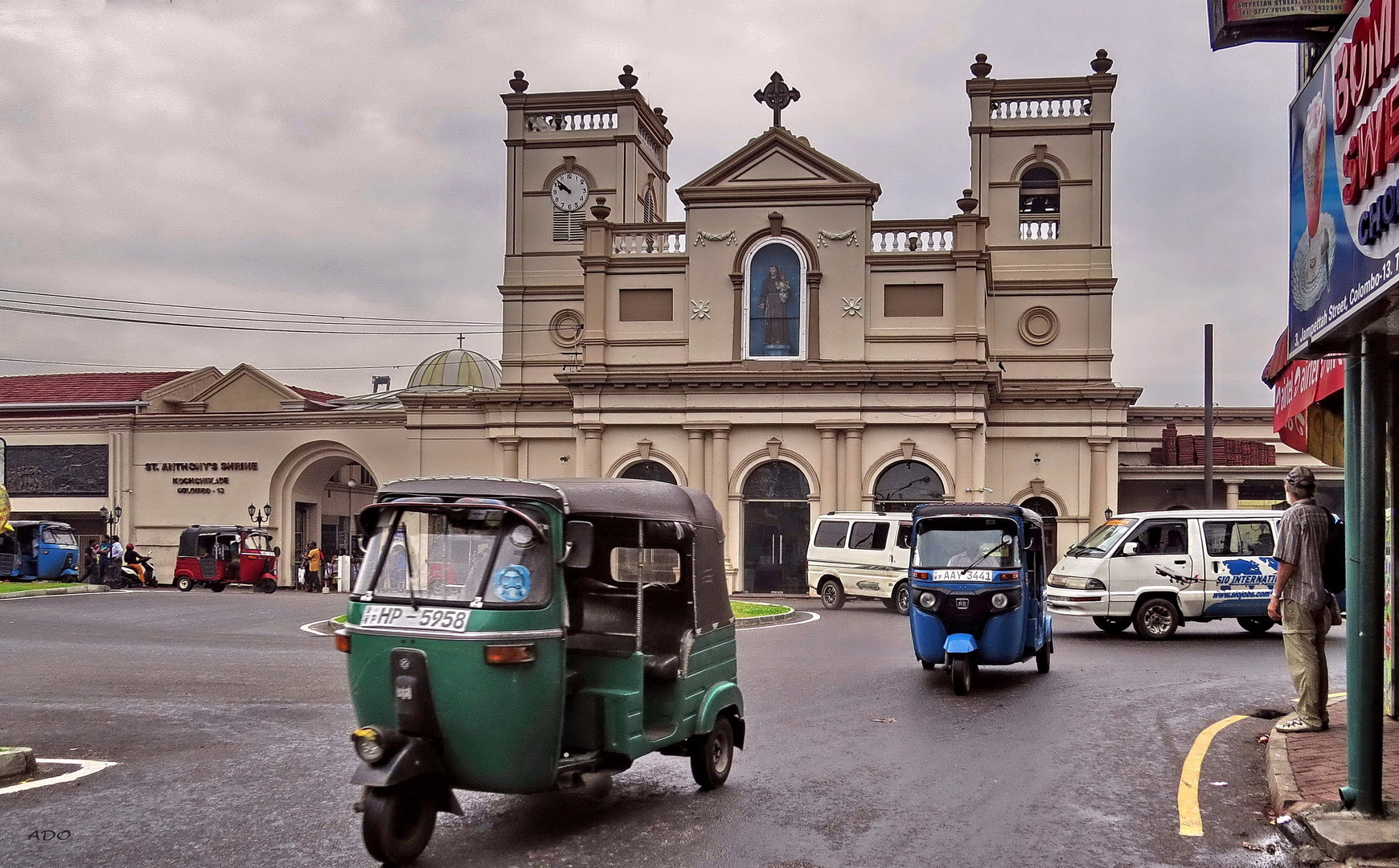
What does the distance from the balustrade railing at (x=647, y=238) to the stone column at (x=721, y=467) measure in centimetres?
620

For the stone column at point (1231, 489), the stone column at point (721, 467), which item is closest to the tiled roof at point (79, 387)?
the stone column at point (721, 467)

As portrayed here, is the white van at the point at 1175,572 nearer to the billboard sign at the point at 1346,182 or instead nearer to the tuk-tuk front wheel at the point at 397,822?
the billboard sign at the point at 1346,182

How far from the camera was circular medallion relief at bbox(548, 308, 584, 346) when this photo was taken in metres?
42.9

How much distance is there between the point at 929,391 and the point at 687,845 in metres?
31.3

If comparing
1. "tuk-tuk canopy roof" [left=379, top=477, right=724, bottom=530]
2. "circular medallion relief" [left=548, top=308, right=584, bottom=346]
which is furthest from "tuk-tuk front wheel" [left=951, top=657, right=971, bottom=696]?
"circular medallion relief" [left=548, top=308, right=584, bottom=346]

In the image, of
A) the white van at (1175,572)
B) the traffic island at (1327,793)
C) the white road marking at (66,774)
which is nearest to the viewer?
the traffic island at (1327,793)

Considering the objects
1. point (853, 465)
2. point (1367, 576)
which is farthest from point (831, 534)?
point (1367, 576)

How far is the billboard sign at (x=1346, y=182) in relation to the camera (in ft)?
19.4

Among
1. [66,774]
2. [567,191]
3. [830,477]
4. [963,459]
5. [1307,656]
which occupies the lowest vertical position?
[66,774]

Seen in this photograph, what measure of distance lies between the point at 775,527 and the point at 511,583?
102 ft

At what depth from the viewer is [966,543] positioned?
46.3 ft

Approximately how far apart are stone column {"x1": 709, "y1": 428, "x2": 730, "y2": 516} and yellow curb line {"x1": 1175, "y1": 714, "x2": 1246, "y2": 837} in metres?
26.9

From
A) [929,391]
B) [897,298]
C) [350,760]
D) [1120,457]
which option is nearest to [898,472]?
[929,391]

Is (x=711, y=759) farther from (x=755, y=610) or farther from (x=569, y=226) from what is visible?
(x=569, y=226)
